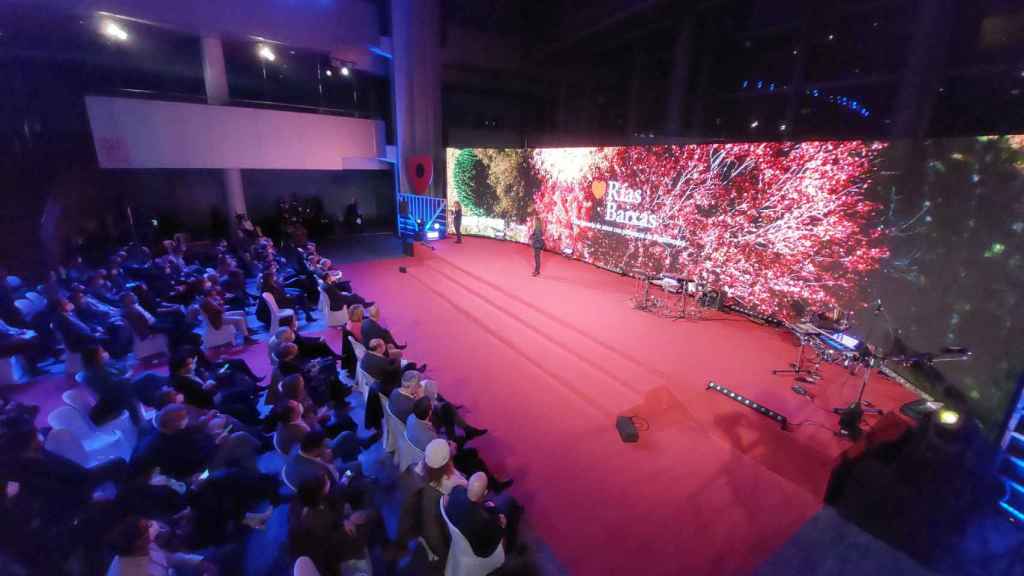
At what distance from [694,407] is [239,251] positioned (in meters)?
9.82

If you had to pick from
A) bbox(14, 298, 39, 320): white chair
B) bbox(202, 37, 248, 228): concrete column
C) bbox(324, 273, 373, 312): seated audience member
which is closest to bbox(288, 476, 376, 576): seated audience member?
bbox(324, 273, 373, 312): seated audience member

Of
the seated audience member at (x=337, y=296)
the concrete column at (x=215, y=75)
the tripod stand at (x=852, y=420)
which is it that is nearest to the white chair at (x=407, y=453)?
the seated audience member at (x=337, y=296)

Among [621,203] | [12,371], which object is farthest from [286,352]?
[621,203]

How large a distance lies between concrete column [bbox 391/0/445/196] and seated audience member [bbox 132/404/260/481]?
1239cm

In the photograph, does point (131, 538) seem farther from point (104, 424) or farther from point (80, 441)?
point (104, 424)

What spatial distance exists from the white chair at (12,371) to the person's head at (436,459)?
6293 millimetres

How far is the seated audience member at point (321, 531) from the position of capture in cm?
241

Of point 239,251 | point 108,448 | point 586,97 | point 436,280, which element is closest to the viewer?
point 108,448

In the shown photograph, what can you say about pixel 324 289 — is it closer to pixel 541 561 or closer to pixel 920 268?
pixel 541 561

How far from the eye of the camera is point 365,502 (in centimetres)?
316

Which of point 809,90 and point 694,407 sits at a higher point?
point 809,90

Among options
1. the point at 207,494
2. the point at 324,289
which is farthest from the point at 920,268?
the point at 324,289

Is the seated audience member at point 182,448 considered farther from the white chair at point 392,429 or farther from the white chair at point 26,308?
the white chair at point 26,308

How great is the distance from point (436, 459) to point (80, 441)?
128 inches
